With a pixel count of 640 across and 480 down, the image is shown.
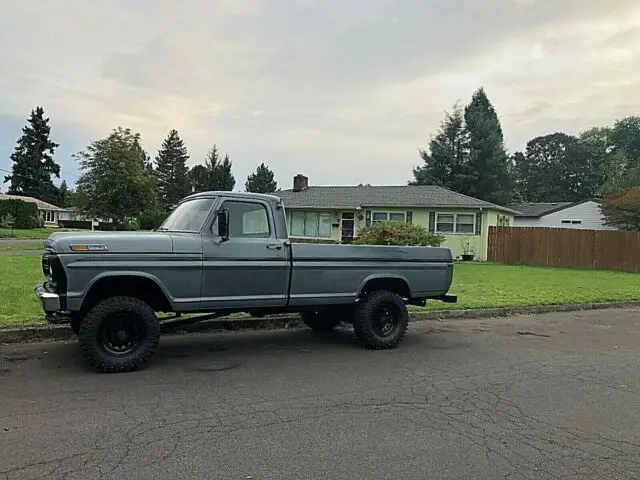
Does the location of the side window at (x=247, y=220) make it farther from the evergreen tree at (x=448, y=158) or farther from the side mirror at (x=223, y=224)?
the evergreen tree at (x=448, y=158)

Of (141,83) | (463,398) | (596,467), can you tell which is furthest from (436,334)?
(141,83)

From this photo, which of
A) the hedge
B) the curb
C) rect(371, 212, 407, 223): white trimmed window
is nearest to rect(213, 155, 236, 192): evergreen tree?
the hedge

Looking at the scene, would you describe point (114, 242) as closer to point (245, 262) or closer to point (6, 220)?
point (245, 262)

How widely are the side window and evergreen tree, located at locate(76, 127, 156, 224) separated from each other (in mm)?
21951

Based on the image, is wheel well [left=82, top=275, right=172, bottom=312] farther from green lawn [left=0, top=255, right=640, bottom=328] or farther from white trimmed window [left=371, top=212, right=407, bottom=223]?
white trimmed window [left=371, top=212, right=407, bottom=223]

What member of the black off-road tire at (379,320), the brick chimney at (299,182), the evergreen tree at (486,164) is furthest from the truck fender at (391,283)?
the evergreen tree at (486,164)

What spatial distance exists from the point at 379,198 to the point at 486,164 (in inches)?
751

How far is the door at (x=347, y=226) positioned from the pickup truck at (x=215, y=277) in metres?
23.3

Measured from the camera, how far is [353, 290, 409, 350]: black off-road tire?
7.91 meters

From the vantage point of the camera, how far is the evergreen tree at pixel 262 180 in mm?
64750

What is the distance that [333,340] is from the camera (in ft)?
28.3

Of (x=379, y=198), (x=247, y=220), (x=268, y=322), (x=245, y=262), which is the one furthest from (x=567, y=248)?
(x=245, y=262)

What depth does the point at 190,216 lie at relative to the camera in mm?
7246

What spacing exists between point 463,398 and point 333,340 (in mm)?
3175
